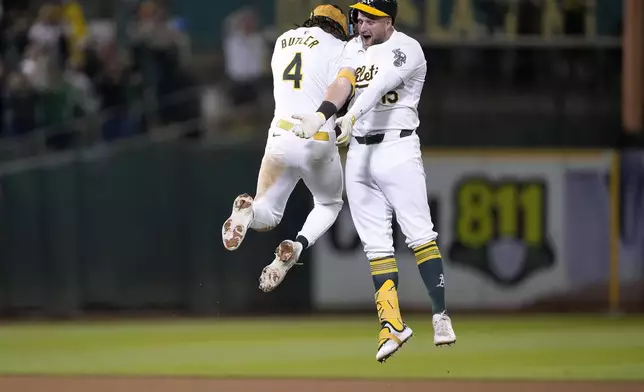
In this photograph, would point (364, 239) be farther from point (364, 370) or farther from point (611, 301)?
point (611, 301)

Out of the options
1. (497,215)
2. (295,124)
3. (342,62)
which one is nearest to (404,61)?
(342,62)

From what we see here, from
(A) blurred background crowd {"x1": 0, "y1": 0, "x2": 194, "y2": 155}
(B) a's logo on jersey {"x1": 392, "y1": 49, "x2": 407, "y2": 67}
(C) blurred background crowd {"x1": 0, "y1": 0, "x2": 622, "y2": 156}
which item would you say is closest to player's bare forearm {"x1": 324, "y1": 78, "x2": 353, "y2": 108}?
(B) a's logo on jersey {"x1": 392, "y1": 49, "x2": 407, "y2": 67}

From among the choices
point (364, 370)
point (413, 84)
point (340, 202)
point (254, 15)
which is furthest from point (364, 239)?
point (254, 15)

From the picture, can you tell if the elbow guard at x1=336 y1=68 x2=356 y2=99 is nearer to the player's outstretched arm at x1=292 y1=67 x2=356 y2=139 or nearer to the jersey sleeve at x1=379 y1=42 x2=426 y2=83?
the player's outstretched arm at x1=292 y1=67 x2=356 y2=139

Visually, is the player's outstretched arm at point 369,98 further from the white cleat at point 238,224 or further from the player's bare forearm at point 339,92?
the white cleat at point 238,224

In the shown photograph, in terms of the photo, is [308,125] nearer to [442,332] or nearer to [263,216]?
[263,216]
